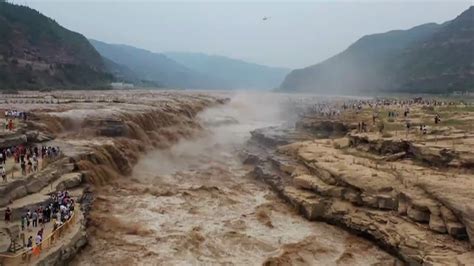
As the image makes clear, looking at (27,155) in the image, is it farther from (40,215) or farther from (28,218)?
(28,218)

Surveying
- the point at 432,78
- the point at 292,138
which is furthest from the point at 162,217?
the point at 432,78

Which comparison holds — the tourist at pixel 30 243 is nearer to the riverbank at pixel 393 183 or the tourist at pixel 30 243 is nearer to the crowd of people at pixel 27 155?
the crowd of people at pixel 27 155

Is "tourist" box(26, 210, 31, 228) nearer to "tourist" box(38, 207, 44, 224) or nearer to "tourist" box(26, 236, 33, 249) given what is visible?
"tourist" box(38, 207, 44, 224)

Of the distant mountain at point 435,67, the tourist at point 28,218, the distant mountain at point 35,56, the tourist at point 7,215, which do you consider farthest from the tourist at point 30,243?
the distant mountain at point 435,67

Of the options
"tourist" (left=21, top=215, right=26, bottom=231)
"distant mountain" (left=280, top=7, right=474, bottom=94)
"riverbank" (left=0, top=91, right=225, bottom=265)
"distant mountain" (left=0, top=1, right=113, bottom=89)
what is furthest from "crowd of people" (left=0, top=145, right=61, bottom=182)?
"distant mountain" (left=280, top=7, right=474, bottom=94)

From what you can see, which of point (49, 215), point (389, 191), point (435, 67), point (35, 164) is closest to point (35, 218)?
point (49, 215)

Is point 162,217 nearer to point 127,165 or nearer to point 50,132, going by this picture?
point 127,165

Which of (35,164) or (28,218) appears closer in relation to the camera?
(28,218)
